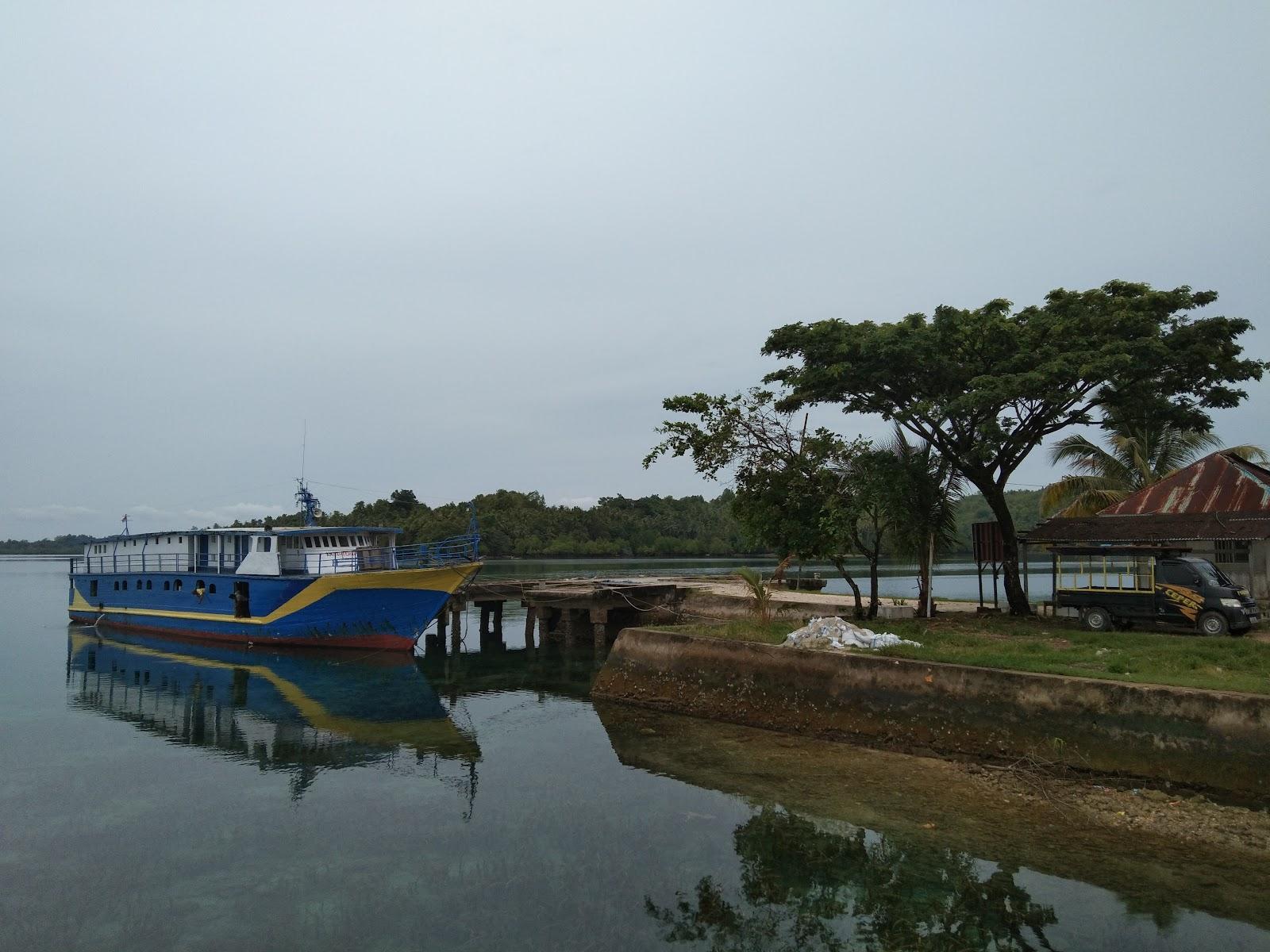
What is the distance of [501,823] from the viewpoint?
1073 cm

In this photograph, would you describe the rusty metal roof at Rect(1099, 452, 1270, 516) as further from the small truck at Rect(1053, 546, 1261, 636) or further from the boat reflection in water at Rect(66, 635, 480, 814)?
the boat reflection in water at Rect(66, 635, 480, 814)

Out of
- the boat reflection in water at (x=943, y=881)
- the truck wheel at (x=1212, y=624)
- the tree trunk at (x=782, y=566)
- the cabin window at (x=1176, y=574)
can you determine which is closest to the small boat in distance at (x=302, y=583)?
the tree trunk at (x=782, y=566)

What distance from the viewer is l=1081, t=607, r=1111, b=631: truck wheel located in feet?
52.7

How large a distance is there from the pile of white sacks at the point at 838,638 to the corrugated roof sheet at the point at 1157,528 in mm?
5758

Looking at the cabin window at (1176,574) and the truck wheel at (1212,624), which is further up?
the cabin window at (1176,574)

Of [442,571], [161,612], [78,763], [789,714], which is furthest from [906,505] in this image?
[161,612]

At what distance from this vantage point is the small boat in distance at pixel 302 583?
26.7 m

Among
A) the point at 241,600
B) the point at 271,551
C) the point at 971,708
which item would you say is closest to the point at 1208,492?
the point at 971,708

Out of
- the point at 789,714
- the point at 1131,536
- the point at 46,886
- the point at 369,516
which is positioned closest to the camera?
the point at 46,886

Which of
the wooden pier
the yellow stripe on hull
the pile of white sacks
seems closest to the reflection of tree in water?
the pile of white sacks

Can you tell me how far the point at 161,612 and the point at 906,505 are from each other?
1179 inches

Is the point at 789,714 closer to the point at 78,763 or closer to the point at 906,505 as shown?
the point at 906,505

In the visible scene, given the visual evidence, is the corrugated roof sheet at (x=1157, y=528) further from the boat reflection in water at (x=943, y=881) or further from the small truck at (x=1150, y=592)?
the boat reflection in water at (x=943, y=881)

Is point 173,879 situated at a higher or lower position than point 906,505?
lower
